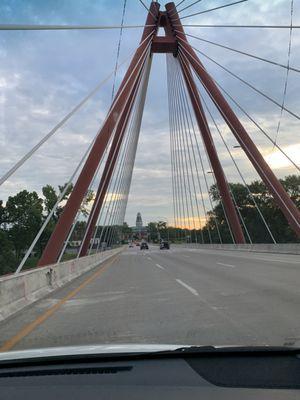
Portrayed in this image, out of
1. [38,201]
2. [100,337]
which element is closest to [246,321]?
[100,337]

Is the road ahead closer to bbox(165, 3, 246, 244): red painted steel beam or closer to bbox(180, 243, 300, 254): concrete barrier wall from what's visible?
bbox(180, 243, 300, 254): concrete barrier wall

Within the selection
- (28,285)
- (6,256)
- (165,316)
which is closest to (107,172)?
(28,285)

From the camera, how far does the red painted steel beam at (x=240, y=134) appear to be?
114 ft

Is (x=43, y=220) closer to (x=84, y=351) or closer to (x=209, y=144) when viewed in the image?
(x=209, y=144)

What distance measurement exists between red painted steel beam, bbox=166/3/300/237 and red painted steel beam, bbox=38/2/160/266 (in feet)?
8.22

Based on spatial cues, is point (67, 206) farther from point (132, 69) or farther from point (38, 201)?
point (38, 201)

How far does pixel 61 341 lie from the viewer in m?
8.24

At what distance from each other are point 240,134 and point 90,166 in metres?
12.1

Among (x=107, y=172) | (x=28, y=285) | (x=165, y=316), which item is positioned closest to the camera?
(x=165, y=316)

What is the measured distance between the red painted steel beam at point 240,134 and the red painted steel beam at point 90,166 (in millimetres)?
2505

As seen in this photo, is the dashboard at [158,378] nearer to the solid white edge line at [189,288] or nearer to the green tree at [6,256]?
the solid white edge line at [189,288]

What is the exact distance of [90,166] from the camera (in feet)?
92.8

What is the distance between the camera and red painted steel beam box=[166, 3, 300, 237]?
34844 mm

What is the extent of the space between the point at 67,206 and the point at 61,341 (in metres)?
18.5
